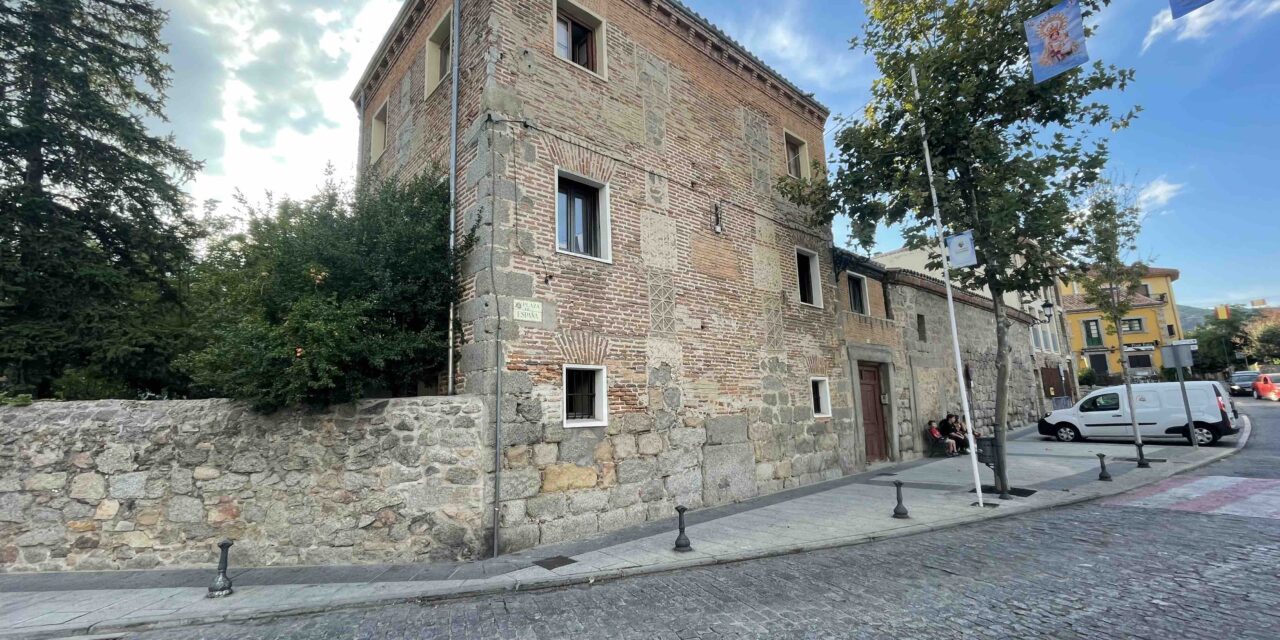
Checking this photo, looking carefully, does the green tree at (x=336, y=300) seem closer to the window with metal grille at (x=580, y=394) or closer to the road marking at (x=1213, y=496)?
the window with metal grille at (x=580, y=394)

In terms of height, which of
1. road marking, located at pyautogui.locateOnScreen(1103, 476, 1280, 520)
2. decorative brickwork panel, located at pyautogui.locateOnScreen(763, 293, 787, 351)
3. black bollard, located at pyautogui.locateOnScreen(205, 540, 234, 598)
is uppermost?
decorative brickwork panel, located at pyautogui.locateOnScreen(763, 293, 787, 351)

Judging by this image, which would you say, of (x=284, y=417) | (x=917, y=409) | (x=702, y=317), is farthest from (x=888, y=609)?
(x=917, y=409)

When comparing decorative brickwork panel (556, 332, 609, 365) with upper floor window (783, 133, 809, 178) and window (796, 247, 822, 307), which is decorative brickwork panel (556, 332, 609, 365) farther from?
upper floor window (783, 133, 809, 178)

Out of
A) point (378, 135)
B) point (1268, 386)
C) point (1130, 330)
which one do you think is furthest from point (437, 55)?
point (1130, 330)

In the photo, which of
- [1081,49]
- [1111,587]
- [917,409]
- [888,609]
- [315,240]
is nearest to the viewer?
[888,609]

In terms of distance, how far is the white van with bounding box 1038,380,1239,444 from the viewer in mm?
13797

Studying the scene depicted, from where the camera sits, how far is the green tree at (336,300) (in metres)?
5.94

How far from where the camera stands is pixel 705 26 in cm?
1044

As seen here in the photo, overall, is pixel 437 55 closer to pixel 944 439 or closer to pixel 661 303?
pixel 661 303

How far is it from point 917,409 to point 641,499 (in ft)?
32.8

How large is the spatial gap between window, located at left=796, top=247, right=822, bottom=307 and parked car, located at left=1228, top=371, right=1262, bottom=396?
38833 millimetres

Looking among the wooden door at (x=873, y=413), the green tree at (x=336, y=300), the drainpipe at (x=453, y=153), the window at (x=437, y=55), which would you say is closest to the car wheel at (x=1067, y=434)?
the wooden door at (x=873, y=413)

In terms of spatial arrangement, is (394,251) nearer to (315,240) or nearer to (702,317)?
(315,240)

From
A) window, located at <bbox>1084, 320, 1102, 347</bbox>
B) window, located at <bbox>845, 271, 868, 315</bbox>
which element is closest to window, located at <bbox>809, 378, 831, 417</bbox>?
window, located at <bbox>845, 271, 868, 315</bbox>
